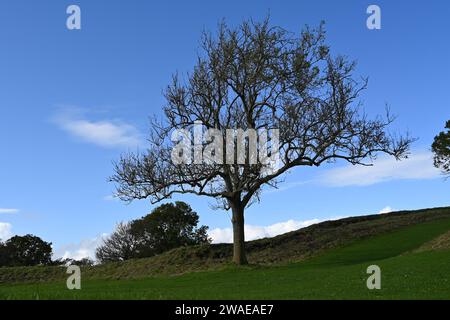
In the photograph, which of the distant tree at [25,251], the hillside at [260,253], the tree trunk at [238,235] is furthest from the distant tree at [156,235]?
the tree trunk at [238,235]

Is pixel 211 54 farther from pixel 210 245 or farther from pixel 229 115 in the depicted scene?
pixel 210 245

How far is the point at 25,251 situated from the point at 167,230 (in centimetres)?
1973

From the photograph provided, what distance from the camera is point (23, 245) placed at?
70.1m

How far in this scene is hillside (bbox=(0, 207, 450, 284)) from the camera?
40188mm

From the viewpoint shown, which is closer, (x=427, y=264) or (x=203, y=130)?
(x=427, y=264)

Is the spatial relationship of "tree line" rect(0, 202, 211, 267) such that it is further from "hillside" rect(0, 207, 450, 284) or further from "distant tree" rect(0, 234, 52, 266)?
"hillside" rect(0, 207, 450, 284)

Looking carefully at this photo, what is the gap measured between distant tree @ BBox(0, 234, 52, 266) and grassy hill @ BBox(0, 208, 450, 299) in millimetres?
21445

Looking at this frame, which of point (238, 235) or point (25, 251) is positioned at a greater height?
point (238, 235)

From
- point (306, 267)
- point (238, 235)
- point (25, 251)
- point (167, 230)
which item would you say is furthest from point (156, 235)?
point (306, 267)

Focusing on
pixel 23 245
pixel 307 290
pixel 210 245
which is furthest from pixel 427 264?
pixel 23 245

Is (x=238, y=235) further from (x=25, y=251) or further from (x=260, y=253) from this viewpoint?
(x=25, y=251)

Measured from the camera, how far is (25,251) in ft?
231
